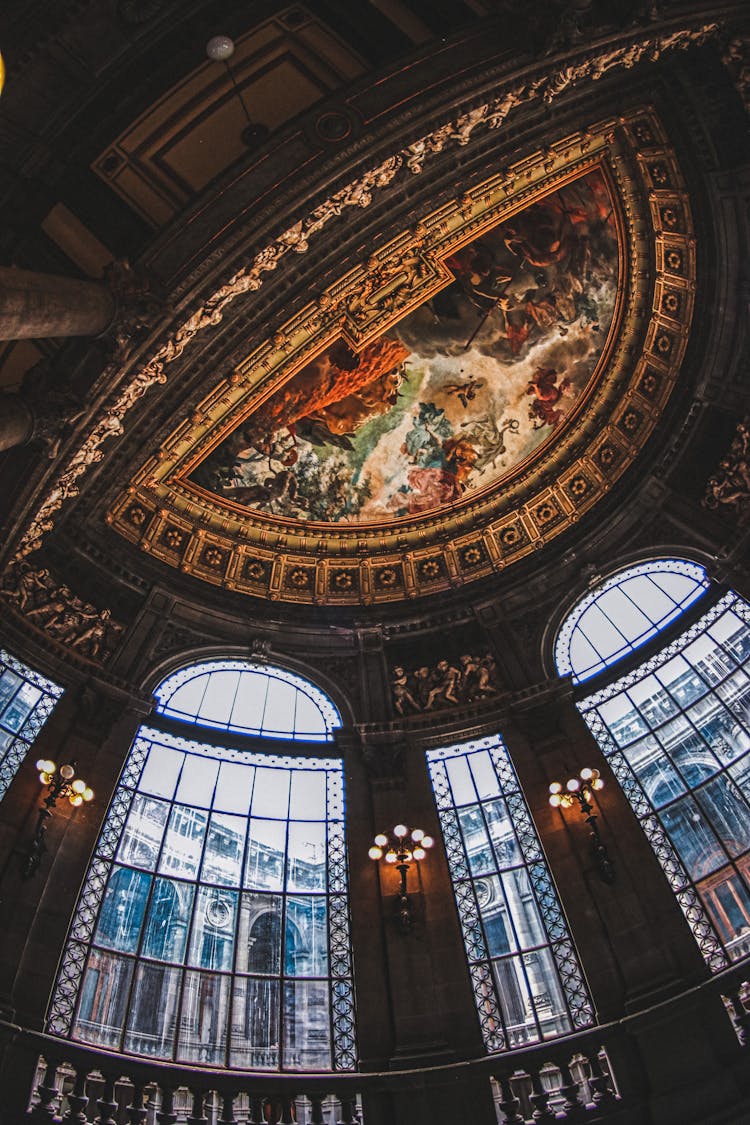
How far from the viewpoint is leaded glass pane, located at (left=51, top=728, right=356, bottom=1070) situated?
1238cm

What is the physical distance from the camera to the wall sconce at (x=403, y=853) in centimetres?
1398

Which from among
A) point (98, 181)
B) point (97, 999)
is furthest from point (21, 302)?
point (97, 999)

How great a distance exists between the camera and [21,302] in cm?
1031

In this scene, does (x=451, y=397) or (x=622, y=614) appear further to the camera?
(x=451, y=397)

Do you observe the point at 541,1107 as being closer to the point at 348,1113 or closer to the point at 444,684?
the point at 348,1113

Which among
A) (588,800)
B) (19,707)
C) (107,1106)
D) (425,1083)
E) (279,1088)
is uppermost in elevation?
(19,707)

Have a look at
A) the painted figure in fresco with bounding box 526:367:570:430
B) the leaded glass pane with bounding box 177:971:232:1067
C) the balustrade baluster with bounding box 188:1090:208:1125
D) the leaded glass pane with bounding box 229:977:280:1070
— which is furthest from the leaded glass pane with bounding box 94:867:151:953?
the painted figure in fresco with bounding box 526:367:570:430

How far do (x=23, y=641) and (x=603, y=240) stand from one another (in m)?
14.8

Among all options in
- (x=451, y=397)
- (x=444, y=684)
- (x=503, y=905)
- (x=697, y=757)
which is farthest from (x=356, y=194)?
(x=503, y=905)

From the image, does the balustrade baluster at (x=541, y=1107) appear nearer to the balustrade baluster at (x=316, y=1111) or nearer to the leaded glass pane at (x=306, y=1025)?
the balustrade baluster at (x=316, y=1111)

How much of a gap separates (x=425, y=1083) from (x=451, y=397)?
47.8ft

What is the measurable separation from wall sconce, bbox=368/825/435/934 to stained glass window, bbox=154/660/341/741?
341 centimetres

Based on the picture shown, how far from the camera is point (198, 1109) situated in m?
11.2

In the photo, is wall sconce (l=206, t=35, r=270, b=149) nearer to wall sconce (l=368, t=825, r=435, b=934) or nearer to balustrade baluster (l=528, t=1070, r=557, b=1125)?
wall sconce (l=368, t=825, r=435, b=934)
